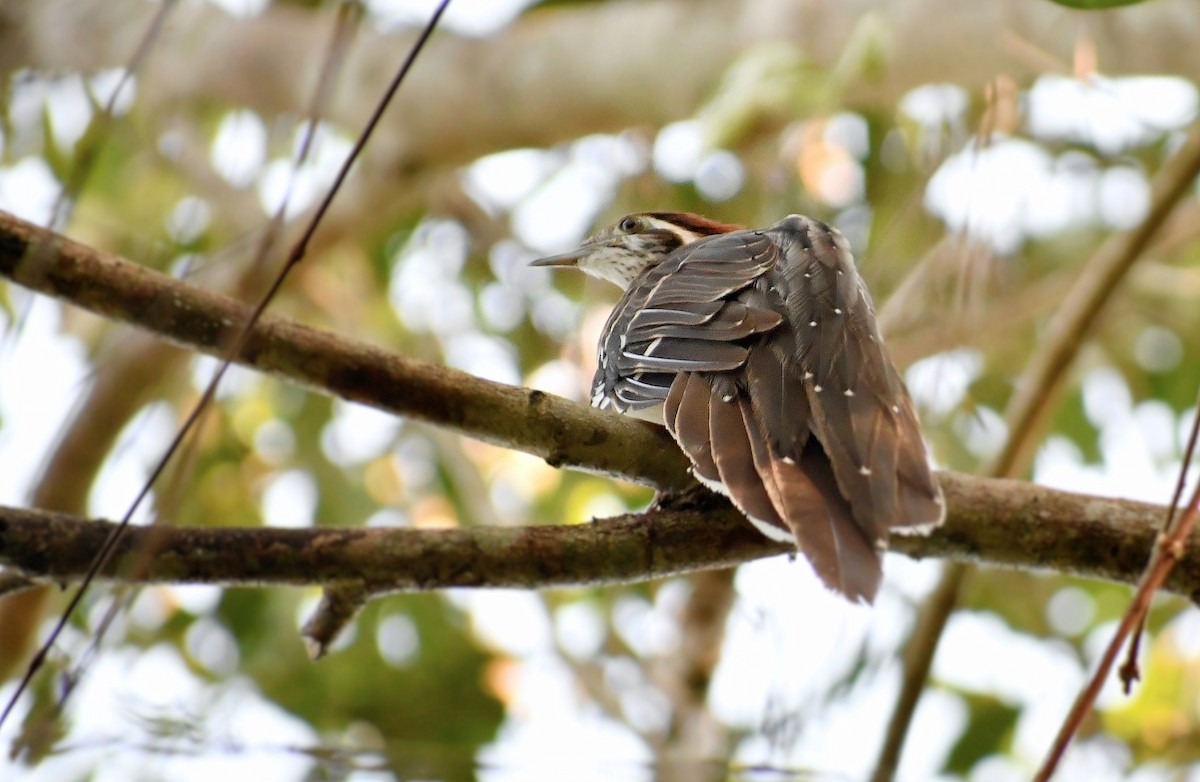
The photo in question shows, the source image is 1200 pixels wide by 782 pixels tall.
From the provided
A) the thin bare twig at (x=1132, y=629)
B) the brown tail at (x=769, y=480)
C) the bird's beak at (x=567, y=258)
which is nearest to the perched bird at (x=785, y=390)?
the brown tail at (x=769, y=480)

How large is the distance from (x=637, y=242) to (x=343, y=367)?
2.12 m

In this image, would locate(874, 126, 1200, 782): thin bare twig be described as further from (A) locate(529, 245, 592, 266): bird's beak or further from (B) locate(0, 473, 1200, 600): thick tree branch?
(A) locate(529, 245, 592, 266): bird's beak

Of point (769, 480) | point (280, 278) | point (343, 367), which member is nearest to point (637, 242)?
point (343, 367)

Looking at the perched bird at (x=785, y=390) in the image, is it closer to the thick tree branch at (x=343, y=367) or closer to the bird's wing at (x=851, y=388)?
the bird's wing at (x=851, y=388)

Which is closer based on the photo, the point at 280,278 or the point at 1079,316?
the point at 280,278

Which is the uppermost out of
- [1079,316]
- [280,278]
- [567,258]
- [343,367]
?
[280,278]

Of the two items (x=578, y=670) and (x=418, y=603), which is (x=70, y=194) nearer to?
(x=578, y=670)

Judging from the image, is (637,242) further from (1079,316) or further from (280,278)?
(280,278)

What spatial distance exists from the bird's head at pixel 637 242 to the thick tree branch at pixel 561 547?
181 cm

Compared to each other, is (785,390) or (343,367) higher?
(343,367)

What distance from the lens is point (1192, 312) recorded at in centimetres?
723

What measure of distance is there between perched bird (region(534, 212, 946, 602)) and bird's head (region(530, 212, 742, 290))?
751 millimetres

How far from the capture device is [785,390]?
3.06 metres

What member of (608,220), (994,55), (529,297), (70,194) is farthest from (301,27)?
(70,194)
